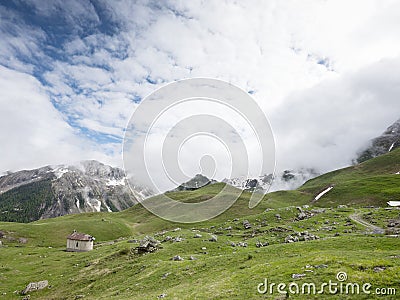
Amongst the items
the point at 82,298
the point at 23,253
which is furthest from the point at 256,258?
the point at 23,253

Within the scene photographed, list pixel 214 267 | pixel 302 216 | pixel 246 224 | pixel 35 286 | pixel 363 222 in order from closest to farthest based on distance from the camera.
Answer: pixel 214 267, pixel 35 286, pixel 363 222, pixel 246 224, pixel 302 216

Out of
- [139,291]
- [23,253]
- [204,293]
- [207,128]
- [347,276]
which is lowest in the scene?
[23,253]

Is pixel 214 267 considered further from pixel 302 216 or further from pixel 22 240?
pixel 22 240

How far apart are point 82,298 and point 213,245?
22752mm

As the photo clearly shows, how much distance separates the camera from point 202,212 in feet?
365

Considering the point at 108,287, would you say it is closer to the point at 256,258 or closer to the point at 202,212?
the point at 256,258

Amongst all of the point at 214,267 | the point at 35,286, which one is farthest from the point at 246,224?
the point at 35,286

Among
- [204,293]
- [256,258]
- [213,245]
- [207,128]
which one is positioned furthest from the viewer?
[213,245]

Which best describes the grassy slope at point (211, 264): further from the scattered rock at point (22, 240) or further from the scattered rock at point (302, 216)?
the scattered rock at point (302, 216)
